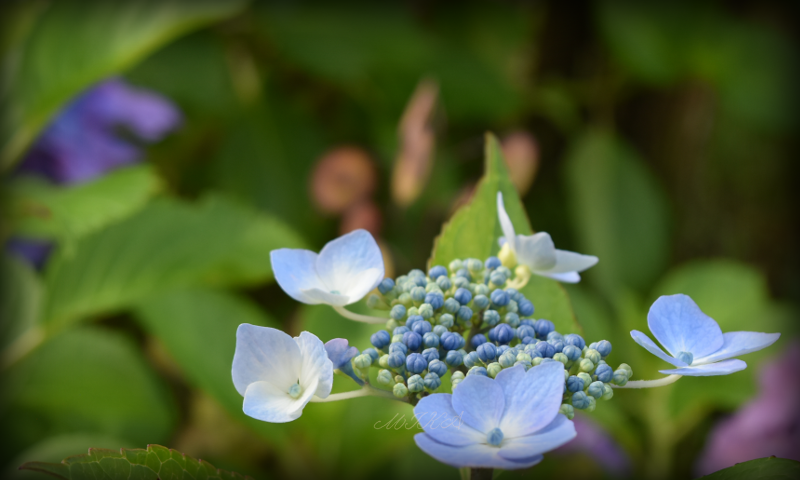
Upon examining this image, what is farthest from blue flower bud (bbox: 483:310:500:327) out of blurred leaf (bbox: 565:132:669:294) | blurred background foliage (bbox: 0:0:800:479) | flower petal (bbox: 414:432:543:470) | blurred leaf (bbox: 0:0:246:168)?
blurred leaf (bbox: 565:132:669:294)

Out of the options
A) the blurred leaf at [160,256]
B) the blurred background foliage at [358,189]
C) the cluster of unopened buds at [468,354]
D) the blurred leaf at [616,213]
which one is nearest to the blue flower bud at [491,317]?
the cluster of unopened buds at [468,354]

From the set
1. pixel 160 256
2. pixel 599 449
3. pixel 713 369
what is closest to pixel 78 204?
pixel 160 256

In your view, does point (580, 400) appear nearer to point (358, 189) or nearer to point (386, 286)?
point (386, 286)

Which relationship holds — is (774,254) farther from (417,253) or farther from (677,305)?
(677,305)

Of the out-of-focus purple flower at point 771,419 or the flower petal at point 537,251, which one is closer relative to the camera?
the flower petal at point 537,251

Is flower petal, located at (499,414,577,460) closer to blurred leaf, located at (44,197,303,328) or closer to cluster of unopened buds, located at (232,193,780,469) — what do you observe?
cluster of unopened buds, located at (232,193,780,469)

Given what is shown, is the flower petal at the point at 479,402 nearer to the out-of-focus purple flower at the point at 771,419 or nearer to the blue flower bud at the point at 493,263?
the blue flower bud at the point at 493,263
